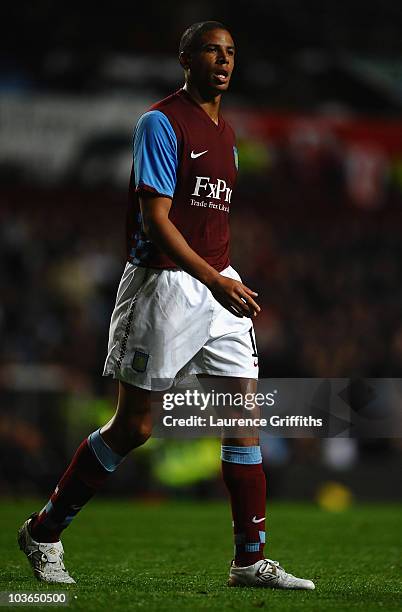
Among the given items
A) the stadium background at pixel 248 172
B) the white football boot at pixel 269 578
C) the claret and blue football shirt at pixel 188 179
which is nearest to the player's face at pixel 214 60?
the claret and blue football shirt at pixel 188 179

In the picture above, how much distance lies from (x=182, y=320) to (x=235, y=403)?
0.36 m

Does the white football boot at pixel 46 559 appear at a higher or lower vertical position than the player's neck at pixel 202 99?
lower

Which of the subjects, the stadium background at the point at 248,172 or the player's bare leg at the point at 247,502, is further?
the stadium background at the point at 248,172

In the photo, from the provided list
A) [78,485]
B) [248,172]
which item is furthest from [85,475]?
[248,172]

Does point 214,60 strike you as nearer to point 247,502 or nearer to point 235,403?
point 235,403

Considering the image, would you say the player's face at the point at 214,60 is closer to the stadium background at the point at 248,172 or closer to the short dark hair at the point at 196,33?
the short dark hair at the point at 196,33

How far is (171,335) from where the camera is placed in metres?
4.27

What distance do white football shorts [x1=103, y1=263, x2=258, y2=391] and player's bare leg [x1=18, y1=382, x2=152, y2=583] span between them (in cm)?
9

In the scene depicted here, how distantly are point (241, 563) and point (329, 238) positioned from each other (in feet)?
37.7

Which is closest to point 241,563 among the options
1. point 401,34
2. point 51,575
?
point 51,575

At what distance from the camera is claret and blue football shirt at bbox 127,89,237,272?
167 inches

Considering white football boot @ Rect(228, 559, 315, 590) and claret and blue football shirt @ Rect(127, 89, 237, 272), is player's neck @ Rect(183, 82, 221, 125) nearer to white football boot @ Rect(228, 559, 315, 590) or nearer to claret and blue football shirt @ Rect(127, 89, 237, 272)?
claret and blue football shirt @ Rect(127, 89, 237, 272)

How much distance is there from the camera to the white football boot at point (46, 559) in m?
4.35

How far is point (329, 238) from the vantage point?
51.1 feet
